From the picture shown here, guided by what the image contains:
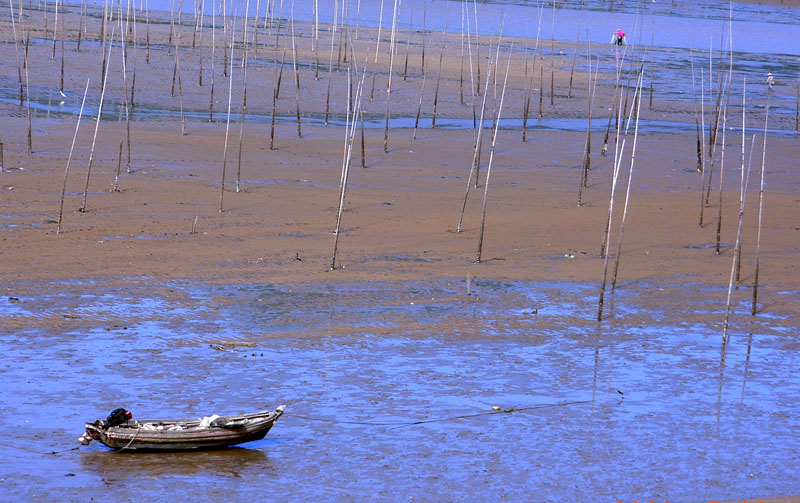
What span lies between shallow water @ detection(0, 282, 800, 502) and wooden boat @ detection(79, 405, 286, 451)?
0.30 feet

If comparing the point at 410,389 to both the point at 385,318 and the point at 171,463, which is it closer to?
the point at 385,318

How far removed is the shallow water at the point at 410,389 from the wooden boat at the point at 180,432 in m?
0.09

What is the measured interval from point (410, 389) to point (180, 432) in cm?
177

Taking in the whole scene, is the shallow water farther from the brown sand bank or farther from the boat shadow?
the brown sand bank

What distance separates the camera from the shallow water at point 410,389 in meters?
5.27

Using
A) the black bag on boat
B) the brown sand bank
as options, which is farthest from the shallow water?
the brown sand bank

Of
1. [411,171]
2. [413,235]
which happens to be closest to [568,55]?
[411,171]

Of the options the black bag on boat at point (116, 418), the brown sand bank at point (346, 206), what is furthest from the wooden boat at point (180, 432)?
the brown sand bank at point (346, 206)

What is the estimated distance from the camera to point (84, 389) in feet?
20.5

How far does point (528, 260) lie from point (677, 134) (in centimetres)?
895

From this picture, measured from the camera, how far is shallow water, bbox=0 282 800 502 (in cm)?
527

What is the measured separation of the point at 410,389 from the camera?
661cm

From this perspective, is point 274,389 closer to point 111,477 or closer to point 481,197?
point 111,477

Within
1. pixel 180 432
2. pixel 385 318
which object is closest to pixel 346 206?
pixel 385 318
